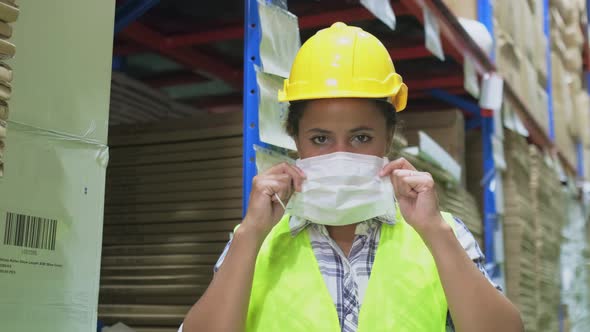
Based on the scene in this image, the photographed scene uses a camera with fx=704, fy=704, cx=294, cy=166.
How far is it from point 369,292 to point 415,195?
10.0 inches

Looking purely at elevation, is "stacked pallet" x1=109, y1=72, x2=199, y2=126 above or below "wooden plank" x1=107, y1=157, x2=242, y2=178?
above

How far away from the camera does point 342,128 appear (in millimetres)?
1700

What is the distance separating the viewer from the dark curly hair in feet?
5.96

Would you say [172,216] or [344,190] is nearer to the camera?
[344,190]

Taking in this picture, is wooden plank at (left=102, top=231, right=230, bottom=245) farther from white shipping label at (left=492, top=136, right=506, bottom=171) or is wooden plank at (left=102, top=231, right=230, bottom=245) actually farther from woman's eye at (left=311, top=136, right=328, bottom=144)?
white shipping label at (left=492, top=136, right=506, bottom=171)

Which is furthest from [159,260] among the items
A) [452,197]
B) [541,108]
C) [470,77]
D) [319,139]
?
[541,108]


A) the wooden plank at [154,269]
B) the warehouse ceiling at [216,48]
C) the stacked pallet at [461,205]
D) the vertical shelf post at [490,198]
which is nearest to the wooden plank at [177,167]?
the wooden plank at [154,269]

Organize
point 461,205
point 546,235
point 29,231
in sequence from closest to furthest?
point 29,231
point 461,205
point 546,235

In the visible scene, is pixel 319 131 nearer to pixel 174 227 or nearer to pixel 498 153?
pixel 174 227

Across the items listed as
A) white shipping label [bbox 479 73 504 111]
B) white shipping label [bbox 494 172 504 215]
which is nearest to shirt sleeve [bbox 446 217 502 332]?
white shipping label [bbox 479 73 504 111]

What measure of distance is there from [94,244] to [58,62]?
1.36ft

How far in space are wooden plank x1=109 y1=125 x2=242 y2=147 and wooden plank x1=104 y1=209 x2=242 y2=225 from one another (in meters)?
0.31

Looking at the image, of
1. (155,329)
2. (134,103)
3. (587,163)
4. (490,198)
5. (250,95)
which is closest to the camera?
(250,95)

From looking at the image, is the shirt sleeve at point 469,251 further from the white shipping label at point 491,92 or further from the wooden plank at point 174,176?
the white shipping label at point 491,92
